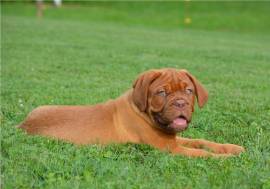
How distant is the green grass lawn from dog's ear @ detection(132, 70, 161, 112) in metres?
0.47

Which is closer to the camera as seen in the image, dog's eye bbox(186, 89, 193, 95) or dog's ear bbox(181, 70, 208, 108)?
dog's eye bbox(186, 89, 193, 95)

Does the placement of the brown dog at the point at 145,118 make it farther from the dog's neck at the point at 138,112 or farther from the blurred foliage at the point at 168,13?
the blurred foliage at the point at 168,13

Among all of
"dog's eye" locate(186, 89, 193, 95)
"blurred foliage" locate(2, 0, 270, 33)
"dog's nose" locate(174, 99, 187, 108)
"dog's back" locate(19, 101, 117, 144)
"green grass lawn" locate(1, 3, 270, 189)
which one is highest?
"dog's eye" locate(186, 89, 193, 95)

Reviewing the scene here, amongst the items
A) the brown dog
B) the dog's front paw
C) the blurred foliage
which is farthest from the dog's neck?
the blurred foliage

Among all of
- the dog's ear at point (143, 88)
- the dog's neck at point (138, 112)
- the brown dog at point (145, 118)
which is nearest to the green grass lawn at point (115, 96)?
the brown dog at point (145, 118)

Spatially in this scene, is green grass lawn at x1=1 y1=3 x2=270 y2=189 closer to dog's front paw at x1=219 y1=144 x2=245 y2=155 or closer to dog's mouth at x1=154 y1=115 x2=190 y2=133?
dog's front paw at x1=219 y1=144 x2=245 y2=155

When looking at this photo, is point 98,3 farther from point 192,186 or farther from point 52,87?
point 192,186

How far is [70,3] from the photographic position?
45.3 m

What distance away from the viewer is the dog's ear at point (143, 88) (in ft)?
21.7

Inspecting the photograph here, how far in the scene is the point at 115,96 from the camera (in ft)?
33.8

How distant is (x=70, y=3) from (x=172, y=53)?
1117 inches

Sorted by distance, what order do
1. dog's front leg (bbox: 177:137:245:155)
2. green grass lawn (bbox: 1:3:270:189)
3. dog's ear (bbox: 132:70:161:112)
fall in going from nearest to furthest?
green grass lawn (bbox: 1:3:270:189)
dog's ear (bbox: 132:70:161:112)
dog's front leg (bbox: 177:137:245:155)


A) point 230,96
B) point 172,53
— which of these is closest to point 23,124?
point 230,96

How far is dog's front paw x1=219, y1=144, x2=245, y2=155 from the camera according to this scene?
684 centimetres
